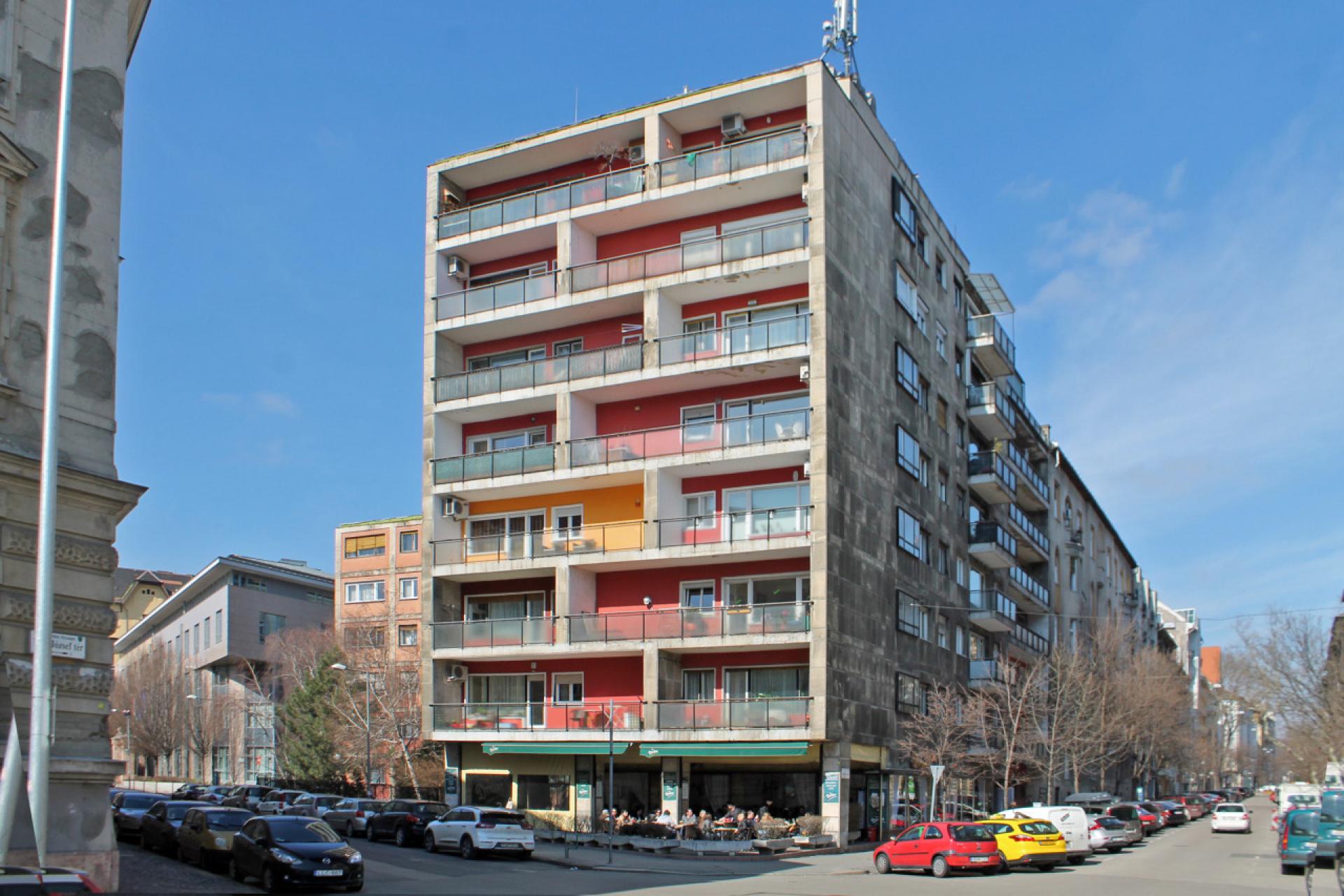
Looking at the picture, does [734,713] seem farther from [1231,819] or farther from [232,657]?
[232,657]

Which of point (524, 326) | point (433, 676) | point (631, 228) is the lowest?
point (433, 676)

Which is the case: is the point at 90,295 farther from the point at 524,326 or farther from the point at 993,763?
the point at 993,763

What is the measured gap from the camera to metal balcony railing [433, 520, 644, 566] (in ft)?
134

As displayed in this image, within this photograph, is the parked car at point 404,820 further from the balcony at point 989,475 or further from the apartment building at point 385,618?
the balcony at point 989,475

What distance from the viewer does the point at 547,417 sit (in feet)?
145

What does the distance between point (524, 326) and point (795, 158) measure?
11.4 metres

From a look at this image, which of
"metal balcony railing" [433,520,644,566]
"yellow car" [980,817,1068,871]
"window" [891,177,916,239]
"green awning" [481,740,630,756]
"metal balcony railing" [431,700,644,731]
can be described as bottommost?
"yellow car" [980,817,1068,871]

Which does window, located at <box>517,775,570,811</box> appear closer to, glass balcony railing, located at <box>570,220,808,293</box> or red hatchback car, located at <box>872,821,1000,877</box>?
red hatchback car, located at <box>872,821,1000,877</box>

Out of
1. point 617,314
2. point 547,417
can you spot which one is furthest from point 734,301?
point 547,417

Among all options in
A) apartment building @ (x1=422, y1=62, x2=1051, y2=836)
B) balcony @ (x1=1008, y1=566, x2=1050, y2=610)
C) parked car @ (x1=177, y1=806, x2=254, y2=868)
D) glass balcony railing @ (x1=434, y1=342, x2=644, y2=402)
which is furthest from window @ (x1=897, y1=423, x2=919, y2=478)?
parked car @ (x1=177, y1=806, x2=254, y2=868)

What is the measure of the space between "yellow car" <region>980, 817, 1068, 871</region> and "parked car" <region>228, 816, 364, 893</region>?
55.2 feet

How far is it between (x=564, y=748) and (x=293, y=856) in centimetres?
1670

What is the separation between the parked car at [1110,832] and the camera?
41781mm

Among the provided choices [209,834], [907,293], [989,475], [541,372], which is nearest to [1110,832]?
[989,475]
